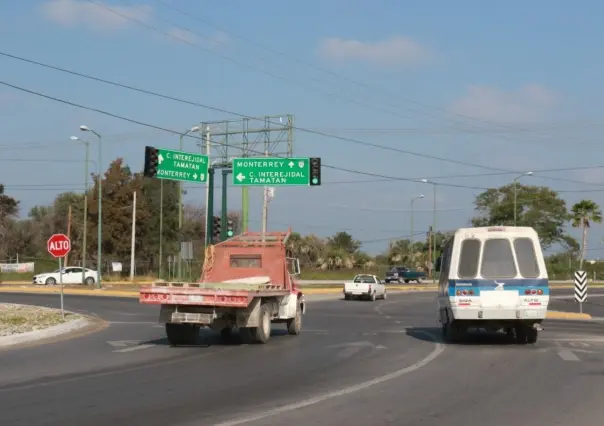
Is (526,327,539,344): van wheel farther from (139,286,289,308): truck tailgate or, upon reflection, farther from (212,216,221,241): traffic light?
(212,216,221,241): traffic light

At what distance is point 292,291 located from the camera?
75.4ft

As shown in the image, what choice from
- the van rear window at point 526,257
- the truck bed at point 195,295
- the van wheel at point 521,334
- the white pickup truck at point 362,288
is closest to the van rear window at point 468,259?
the van rear window at point 526,257

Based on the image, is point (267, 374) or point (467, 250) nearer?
point (267, 374)

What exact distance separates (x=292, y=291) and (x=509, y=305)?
621 centimetres

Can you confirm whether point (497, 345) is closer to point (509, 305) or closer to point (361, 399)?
point (509, 305)

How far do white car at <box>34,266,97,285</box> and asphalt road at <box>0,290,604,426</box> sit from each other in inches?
1669

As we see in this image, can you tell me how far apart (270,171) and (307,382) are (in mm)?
33058

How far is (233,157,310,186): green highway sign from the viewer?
45.5 m

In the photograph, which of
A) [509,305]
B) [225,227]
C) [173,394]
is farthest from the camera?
[225,227]

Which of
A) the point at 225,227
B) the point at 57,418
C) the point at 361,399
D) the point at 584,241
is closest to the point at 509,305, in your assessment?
the point at 361,399

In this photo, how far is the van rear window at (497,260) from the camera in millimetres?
19641

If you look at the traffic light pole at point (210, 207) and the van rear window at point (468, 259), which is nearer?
the van rear window at point (468, 259)

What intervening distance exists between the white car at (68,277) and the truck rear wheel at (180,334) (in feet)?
146

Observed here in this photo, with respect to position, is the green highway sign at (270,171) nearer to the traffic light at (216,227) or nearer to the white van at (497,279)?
the traffic light at (216,227)
